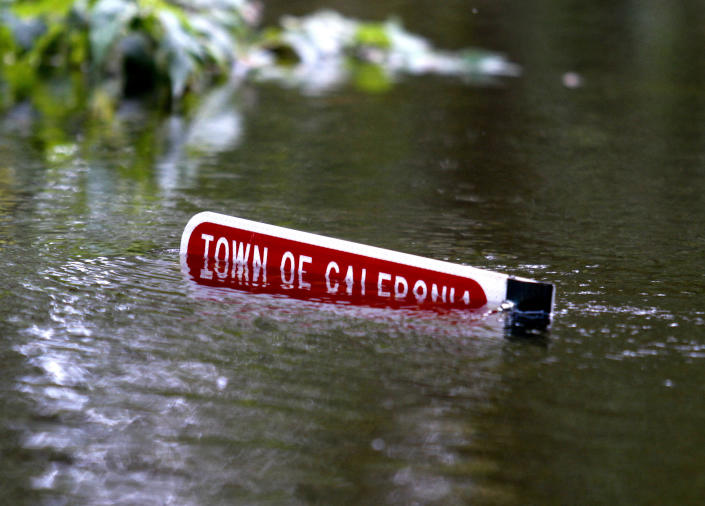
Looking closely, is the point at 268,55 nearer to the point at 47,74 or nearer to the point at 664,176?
the point at 47,74

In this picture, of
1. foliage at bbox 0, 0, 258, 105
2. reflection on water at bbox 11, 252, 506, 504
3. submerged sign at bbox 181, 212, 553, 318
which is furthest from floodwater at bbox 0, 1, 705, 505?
foliage at bbox 0, 0, 258, 105

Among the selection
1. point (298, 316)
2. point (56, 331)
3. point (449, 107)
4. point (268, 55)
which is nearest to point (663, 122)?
point (449, 107)

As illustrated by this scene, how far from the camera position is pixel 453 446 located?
3.18 m

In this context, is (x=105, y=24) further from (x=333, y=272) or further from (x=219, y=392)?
(x=219, y=392)

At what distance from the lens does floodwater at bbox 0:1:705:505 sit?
9.84ft

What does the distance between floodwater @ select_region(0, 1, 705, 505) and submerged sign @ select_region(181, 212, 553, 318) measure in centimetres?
14

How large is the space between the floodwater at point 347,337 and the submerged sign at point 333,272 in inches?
5.5

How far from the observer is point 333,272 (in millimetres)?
4668

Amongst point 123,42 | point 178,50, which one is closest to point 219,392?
point 178,50

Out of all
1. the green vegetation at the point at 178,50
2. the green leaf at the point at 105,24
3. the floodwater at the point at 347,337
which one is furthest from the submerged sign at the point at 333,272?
the green leaf at the point at 105,24

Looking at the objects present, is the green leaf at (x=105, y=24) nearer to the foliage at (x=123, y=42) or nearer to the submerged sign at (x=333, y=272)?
the foliage at (x=123, y=42)

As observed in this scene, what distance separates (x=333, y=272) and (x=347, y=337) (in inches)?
26.0

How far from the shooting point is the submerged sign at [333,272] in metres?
4.37

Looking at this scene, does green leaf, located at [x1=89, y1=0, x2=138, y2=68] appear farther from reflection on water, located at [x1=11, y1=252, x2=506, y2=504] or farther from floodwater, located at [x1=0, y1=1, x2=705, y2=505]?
reflection on water, located at [x1=11, y1=252, x2=506, y2=504]
